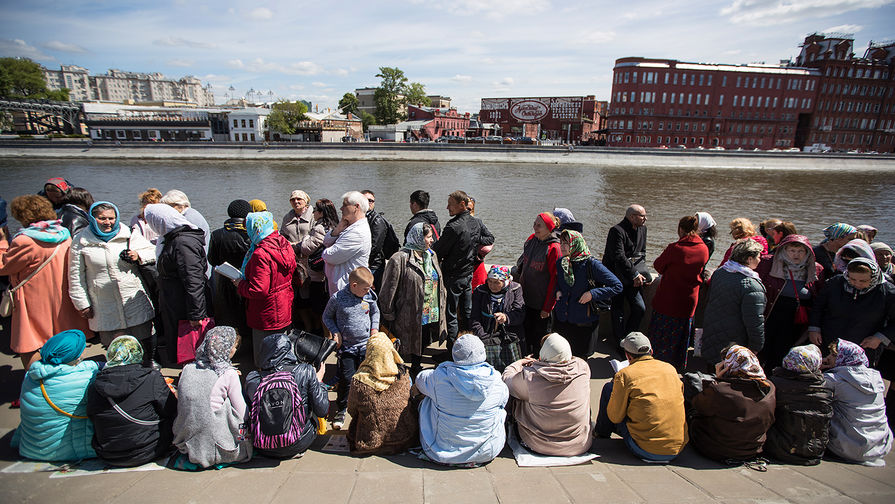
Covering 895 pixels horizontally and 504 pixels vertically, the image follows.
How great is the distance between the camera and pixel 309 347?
3404mm

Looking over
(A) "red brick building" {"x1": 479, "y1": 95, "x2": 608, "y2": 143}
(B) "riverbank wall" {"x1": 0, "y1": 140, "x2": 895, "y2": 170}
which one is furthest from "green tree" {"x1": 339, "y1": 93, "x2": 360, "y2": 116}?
(B) "riverbank wall" {"x1": 0, "y1": 140, "x2": 895, "y2": 170}

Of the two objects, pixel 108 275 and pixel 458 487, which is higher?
pixel 108 275

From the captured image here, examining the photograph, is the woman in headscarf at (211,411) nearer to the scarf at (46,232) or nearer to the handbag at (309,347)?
the handbag at (309,347)

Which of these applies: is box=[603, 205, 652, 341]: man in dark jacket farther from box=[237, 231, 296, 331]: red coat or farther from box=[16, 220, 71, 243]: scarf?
box=[16, 220, 71, 243]: scarf

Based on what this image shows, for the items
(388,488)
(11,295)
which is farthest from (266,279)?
(11,295)

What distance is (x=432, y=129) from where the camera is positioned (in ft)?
252

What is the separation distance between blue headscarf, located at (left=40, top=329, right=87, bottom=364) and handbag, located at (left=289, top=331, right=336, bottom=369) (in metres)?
1.36

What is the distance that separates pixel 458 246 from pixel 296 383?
2.10 m

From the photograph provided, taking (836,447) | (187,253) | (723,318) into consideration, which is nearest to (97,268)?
(187,253)

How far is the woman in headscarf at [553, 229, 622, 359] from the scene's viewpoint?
4.18m

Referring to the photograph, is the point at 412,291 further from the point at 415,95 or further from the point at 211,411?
the point at 415,95

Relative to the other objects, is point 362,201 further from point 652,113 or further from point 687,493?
point 652,113

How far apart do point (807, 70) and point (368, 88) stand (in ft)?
277

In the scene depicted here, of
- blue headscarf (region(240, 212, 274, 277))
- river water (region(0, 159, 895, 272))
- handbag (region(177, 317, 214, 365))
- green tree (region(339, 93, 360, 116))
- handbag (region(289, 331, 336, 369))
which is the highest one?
green tree (region(339, 93, 360, 116))
